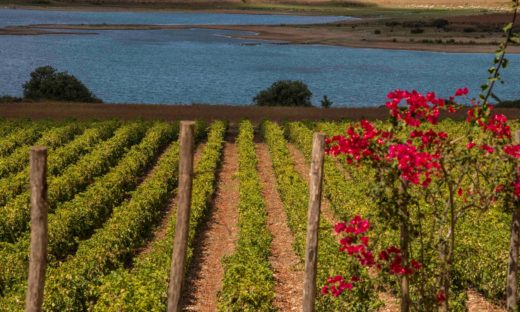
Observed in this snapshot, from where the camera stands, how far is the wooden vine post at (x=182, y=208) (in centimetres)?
830

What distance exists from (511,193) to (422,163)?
122 centimetres

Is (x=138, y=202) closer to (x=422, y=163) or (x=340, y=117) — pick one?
(x=422, y=163)

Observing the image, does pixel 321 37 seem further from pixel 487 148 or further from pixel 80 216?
pixel 487 148

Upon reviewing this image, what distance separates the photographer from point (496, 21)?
136125 millimetres

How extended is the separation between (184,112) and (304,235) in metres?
25.0

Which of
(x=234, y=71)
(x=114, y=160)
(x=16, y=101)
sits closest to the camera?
(x=114, y=160)

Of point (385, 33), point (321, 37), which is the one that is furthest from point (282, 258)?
point (385, 33)

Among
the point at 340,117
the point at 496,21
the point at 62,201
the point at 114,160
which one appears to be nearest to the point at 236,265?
the point at 62,201

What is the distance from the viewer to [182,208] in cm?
842

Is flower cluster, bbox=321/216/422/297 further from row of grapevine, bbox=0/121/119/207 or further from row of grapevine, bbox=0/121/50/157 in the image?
row of grapevine, bbox=0/121/50/157

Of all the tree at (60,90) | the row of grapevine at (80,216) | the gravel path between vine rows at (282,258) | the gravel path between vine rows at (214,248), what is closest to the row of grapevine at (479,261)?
the gravel path between vine rows at (282,258)

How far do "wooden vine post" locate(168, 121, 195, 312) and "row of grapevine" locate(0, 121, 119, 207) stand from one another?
12.7 m

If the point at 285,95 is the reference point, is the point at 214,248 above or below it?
below

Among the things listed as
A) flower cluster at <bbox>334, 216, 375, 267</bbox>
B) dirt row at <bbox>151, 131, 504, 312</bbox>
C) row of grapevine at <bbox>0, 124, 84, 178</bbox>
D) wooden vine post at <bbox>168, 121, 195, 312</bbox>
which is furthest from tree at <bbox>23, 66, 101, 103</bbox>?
flower cluster at <bbox>334, 216, 375, 267</bbox>
